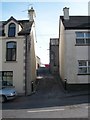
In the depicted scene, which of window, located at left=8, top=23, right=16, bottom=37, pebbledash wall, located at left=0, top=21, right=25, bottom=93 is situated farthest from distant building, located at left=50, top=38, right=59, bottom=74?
pebbledash wall, located at left=0, top=21, right=25, bottom=93

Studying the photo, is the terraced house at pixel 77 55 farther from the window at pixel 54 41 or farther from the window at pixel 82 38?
the window at pixel 54 41

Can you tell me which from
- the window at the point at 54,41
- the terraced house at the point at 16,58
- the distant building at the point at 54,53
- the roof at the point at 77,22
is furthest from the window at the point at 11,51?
the window at the point at 54,41

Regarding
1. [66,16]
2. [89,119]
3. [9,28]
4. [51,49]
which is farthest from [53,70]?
[89,119]

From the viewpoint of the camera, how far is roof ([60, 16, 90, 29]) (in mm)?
29516

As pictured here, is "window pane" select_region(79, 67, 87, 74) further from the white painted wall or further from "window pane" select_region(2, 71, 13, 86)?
"window pane" select_region(2, 71, 13, 86)

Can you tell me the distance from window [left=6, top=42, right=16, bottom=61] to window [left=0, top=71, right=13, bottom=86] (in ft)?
4.63

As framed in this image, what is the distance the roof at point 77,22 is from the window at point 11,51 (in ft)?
18.8

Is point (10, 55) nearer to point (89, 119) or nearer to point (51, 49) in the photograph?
point (89, 119)

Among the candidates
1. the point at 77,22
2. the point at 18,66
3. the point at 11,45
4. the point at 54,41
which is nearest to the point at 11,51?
the point at 11,45

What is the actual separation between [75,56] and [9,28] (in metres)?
7.33

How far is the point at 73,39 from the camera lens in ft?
96.6

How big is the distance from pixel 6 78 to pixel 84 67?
7.99 metres

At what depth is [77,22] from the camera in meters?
31.0

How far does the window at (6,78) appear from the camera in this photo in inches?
1129
